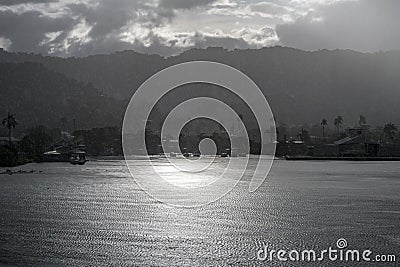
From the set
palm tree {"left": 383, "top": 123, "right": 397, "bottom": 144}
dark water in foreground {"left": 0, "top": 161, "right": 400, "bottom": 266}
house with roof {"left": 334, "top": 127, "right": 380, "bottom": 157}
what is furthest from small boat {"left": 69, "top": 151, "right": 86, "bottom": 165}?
palm tree {"left": 383, "top": 123, "right": 397, "bottom": 144}

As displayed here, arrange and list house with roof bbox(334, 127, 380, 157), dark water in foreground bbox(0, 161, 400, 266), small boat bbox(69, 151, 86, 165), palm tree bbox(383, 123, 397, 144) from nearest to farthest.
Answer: dark water in foreground bbox(0, 161, 400, 266)
small boat bbox(69, 151, 86, 165)
house with roof bbox(334, 127, 380, 157)
palm tree bbox(383, 123, 397, 144)

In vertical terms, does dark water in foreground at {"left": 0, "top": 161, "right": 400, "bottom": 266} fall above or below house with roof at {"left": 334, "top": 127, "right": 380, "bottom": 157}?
below

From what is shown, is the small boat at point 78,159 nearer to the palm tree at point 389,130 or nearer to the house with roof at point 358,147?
Answer: the house with roof at point 358,147

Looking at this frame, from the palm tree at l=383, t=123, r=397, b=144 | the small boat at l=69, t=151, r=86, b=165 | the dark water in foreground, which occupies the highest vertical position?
the palm tree at l=383, t=123, r=397, b=144

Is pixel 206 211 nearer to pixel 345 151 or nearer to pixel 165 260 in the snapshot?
pixel 165 260

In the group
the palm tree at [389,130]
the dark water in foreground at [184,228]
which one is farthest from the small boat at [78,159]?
the palm tree at [389,130]

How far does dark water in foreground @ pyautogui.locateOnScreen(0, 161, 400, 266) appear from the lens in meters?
23.2

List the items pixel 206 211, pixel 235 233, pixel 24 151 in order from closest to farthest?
pixel 235 233, pixel 206 211, pixel 24 151

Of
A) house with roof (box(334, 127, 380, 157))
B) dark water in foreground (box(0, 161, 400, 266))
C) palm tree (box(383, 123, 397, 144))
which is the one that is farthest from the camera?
palm tree (box(383, 123, 397, 144))

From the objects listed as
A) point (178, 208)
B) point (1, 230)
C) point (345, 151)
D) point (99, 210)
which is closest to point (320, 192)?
point (178, 208)

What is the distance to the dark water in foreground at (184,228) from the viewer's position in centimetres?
2322

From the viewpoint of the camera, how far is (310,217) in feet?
112

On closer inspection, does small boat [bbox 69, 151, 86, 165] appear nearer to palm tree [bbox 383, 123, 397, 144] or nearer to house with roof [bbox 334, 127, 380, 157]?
house with roof [bbox 334, 127, 380, 157]

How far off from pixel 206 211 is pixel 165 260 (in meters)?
15.8
